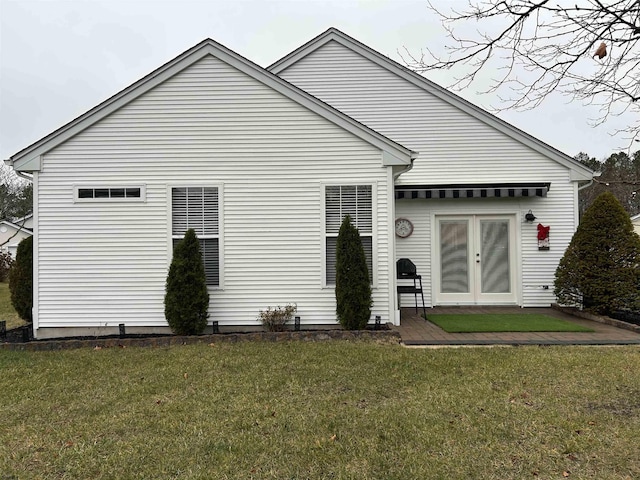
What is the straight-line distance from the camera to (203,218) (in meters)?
7.50

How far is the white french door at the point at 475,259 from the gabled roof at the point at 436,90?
1.83 meters

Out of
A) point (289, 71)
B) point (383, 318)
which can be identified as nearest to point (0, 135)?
point (289, 71)

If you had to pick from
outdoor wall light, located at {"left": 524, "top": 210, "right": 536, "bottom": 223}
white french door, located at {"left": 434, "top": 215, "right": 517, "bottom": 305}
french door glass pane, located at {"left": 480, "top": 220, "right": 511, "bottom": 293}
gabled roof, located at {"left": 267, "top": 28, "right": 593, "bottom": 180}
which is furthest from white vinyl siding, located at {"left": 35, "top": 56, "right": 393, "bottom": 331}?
outdoor wall light, located at {"left": 524, "top": 210, "right": 536, "bottom": 223}

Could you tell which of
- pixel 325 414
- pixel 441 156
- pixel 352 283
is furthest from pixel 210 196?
pixel 441 156

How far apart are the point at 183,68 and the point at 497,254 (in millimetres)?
7895

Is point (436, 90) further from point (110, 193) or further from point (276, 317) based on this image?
point (110, 193)

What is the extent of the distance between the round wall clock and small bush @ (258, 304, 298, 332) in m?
3.67

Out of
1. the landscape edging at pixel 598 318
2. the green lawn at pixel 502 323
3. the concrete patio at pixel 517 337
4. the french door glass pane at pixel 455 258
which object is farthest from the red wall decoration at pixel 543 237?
the concrete patio at pixel 517 337

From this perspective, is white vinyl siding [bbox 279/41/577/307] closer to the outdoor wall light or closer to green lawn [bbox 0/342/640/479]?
the outdoor wall light

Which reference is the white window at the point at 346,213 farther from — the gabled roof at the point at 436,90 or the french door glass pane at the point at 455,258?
the gabled roof at the point at 436,90

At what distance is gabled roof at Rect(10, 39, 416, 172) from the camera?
7305 millimetres

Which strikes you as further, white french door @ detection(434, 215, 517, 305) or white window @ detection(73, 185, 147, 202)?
white french door @ detection(434, 215, 517, 305)

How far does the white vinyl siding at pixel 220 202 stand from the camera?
7.41 metres

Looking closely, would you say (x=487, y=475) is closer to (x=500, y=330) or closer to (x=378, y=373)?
(x=378, y=373)
